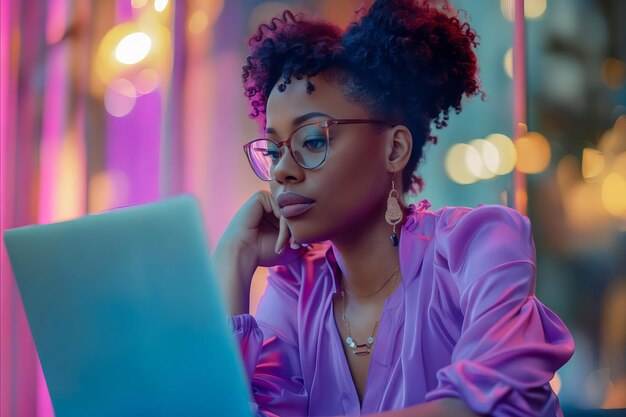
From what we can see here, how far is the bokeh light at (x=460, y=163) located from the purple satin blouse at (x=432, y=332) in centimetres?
51

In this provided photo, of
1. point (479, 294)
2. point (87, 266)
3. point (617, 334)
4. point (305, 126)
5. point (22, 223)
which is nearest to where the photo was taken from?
point (87, 266)

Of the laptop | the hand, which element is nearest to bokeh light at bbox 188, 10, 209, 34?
the hand

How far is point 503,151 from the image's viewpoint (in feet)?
6.09

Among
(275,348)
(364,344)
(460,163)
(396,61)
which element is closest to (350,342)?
(364,344)

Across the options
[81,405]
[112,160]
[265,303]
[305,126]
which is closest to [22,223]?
[112,160]

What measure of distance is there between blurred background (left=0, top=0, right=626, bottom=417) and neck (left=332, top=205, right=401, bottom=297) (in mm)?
607

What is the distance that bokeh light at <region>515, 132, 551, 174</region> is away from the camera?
72.2 inches

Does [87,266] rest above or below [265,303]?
above

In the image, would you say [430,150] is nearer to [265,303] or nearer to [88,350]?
[265,303]

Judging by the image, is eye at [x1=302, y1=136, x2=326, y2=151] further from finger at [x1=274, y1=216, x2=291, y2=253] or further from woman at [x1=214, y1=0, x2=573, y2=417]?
finger at [x1=274, y1=216, x2=291, y2=253]

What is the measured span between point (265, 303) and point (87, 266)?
70 cm

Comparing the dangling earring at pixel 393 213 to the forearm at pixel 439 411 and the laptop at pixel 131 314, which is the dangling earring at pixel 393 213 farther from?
the laptop at pixel 131 314

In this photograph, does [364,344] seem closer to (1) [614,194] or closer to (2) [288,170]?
(2) [288,170]

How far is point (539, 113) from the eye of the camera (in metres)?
1.87
